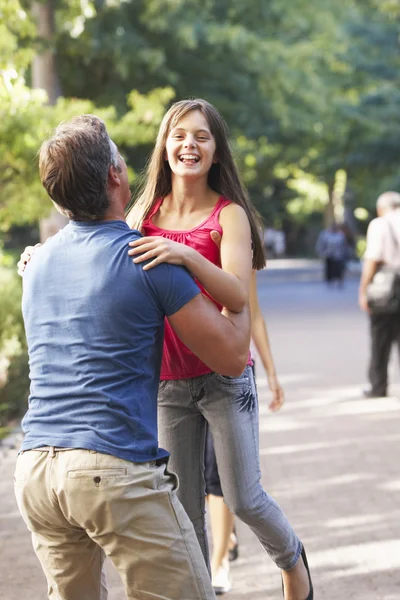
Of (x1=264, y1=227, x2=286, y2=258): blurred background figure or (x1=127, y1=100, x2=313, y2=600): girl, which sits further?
(x1=264, y1=227, x2=286, y2=258): blurred background figure

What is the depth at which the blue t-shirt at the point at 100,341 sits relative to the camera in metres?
2.70

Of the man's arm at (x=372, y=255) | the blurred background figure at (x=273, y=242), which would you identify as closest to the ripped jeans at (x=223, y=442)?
the man's arm at (x=372, y=255)

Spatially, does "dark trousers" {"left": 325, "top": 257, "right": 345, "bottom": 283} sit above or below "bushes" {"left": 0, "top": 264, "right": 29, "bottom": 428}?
below

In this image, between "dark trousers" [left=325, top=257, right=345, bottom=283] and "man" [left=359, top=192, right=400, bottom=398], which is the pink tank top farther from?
"dark trousers" [left=325, top=257, right=345, bottom=283]

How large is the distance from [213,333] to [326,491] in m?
4.05

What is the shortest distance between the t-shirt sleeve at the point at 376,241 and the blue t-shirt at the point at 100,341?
7621mm

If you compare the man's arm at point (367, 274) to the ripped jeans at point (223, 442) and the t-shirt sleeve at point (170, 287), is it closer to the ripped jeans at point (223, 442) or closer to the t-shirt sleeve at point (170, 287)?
Result: the ripped jeans at point (223, 442)

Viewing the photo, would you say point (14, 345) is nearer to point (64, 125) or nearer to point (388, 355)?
point (388, 355)

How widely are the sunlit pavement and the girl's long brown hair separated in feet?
5.99

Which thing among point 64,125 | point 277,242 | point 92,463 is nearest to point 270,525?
point 92,463

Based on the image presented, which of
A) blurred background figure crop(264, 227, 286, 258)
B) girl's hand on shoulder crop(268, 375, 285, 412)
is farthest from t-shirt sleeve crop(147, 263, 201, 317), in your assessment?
blurred background figure crop(264, 227, 286, 258)

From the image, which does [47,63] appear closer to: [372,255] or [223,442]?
[372,255]

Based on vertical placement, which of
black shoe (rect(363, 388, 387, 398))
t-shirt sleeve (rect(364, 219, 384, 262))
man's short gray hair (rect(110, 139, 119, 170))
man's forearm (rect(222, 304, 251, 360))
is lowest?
black shoe (rect(363, 388, 387, 398))

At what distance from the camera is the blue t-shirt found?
2.70 metres
